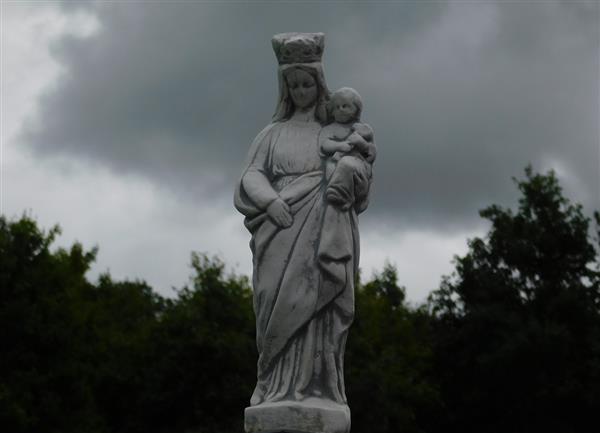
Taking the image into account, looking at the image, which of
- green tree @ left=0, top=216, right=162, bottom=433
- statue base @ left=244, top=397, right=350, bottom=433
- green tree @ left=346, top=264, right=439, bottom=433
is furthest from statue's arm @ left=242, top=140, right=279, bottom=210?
green tree @ left=346, top=264, right=439, bottom=433

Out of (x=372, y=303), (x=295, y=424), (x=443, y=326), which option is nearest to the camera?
(x=295, y=424)

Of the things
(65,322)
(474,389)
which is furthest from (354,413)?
(65,322)

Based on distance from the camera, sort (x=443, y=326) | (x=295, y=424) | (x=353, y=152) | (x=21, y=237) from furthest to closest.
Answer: (x=443, y=326) < (x=21, y=237) < (x=353, y=152) < (x=295, y=424)

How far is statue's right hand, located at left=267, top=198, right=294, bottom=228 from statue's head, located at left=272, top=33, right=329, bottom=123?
112cm

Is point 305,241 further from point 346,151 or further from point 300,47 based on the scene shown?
point 300,47

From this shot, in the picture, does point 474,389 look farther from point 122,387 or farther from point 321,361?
point 321,361

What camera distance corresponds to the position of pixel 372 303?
52469mm

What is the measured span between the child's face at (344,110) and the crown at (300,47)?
19.6 inches

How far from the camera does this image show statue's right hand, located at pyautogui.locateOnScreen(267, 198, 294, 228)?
12594 mm

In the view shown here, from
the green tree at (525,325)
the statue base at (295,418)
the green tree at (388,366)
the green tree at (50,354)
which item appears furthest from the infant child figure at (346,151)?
the green tree at (525,325)

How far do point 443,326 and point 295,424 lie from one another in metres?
37.0

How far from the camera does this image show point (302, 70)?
13.1m

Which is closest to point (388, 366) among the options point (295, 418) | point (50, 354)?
point (50, 354)

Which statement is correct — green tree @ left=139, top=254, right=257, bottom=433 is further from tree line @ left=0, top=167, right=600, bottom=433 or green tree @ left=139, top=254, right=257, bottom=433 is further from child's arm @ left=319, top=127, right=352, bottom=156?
child's arm @ left=319, top=127, right=352, bottom=156
